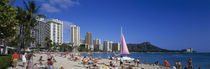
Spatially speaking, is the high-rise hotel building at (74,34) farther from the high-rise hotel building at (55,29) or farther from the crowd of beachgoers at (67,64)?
the crowd of beachgoers at (67,64)

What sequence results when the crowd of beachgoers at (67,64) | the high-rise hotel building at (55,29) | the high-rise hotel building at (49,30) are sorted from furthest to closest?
1. the high-rise hotel building at (55,29)
2. the high-rise hotel building at (49,30)
3. the crowd of beachgoers at (67,64)

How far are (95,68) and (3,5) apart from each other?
8.92m

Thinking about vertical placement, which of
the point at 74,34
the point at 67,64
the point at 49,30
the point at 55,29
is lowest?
the point at 67,64

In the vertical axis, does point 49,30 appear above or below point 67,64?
above

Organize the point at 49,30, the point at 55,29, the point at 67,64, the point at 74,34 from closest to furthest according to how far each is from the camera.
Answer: the point at 67,64 → the point at 49,30 → the point at 55,29 → the point at 74,34

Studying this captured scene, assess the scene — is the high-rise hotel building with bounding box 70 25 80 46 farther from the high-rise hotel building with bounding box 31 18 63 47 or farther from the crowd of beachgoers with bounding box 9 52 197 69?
the crowd of beachgoers with bounding box 9 52 197 69

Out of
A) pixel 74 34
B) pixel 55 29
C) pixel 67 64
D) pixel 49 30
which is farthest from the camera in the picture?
pixel 74 34

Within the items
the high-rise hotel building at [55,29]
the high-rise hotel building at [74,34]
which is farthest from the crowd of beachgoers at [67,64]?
the high-rise hotel building at [74,34]

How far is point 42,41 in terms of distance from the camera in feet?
431

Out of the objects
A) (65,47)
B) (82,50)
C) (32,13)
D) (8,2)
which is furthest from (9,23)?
(82,50)

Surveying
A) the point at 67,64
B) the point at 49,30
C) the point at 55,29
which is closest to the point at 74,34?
the point at 55,29

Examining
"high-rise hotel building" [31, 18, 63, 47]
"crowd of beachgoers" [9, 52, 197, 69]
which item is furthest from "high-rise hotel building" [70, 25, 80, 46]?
"crowd of beachgoers" [9, 52, 197, 69]

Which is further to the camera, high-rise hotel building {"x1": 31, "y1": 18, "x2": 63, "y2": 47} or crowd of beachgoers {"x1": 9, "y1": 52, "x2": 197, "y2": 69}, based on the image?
high-rise hotel building {"x1": 31, "y1": 18, "x2": 63, "y2": 47}

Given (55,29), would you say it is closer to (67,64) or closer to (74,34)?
(74,34)
